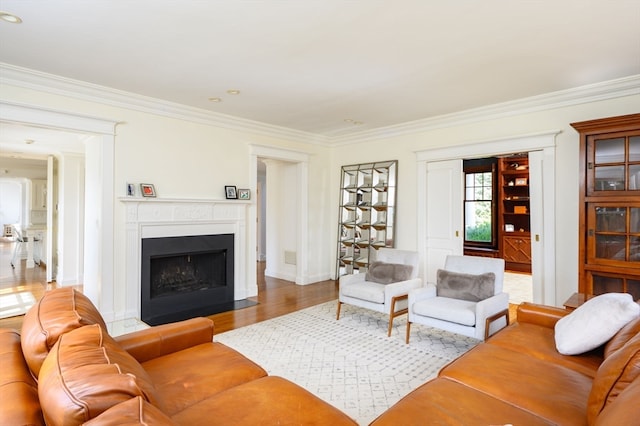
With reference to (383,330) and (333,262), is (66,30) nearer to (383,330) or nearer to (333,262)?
(383,330)

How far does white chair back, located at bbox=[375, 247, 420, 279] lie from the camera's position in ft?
13.8

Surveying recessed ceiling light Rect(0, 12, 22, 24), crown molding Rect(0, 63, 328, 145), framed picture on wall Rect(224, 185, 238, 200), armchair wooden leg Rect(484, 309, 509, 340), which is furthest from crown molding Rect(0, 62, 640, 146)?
armchair wooden leg Rect(484, 309, 509, 340)

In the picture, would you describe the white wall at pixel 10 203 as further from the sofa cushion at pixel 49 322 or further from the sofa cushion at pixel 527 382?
the sofa cushion at pixel 527 382

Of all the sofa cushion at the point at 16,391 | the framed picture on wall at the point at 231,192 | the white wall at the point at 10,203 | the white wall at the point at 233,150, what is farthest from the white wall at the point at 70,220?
the white wall at the point at 10,203

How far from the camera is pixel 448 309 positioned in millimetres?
3195

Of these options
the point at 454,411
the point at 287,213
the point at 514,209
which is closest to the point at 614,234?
the point at 454,411

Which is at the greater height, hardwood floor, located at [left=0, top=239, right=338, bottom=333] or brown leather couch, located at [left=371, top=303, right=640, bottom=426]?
brown leather couch, located at [left=371, top=303, right=640, bottom=426]

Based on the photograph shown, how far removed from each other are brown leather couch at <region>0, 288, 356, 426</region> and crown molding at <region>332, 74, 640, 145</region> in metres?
4.30

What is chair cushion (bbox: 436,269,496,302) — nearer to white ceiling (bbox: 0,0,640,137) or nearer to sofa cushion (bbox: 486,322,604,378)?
sofa cushion (bbox: 486,322,604,378)

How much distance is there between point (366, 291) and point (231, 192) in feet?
8.13

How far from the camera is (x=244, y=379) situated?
71.3 inches

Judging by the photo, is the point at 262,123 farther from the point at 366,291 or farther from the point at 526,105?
the point at 526,105

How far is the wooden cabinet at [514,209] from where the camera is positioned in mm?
7797

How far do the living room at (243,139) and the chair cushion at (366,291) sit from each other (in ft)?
5.54
